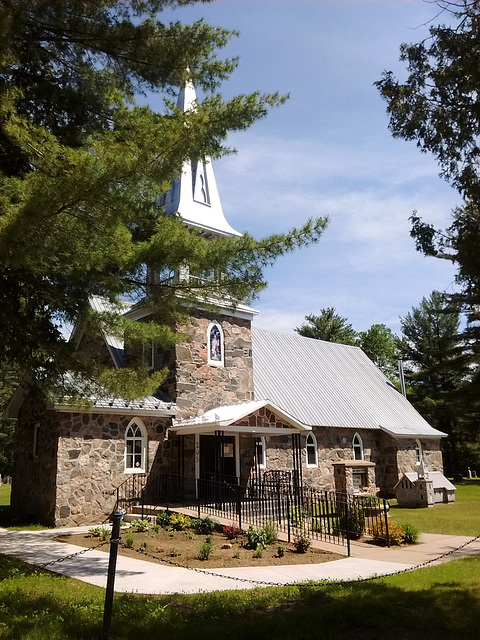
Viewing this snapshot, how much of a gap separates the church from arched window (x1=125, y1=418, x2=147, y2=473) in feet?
0.12

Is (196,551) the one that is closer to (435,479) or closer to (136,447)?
(136,447)

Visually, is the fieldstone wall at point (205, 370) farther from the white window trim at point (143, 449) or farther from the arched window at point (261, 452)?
the arched window at point (261, 452)

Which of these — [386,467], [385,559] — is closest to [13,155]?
[385,559]

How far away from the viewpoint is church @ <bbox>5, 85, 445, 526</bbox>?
605 inches

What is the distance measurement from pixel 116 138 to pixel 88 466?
9.90 meters

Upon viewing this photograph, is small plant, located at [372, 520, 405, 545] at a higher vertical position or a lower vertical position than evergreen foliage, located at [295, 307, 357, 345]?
lower

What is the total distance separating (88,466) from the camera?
15.4 meters

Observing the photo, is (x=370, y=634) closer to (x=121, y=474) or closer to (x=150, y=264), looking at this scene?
(x=150, y=264)

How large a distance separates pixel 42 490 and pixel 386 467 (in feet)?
46.7

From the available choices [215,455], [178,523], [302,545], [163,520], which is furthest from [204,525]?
[215,455]

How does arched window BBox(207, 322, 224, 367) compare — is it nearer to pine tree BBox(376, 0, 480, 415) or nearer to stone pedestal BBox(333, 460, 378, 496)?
stone pedestal BBox(333, 460, 378, 496)

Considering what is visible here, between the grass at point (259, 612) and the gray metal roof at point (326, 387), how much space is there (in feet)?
42.8

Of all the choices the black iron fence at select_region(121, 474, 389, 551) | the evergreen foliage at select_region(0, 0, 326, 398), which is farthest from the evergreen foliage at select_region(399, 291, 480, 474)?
the evergreen foliage at select_region(0, 0, 326, 398)

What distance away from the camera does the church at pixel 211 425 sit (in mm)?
15359
